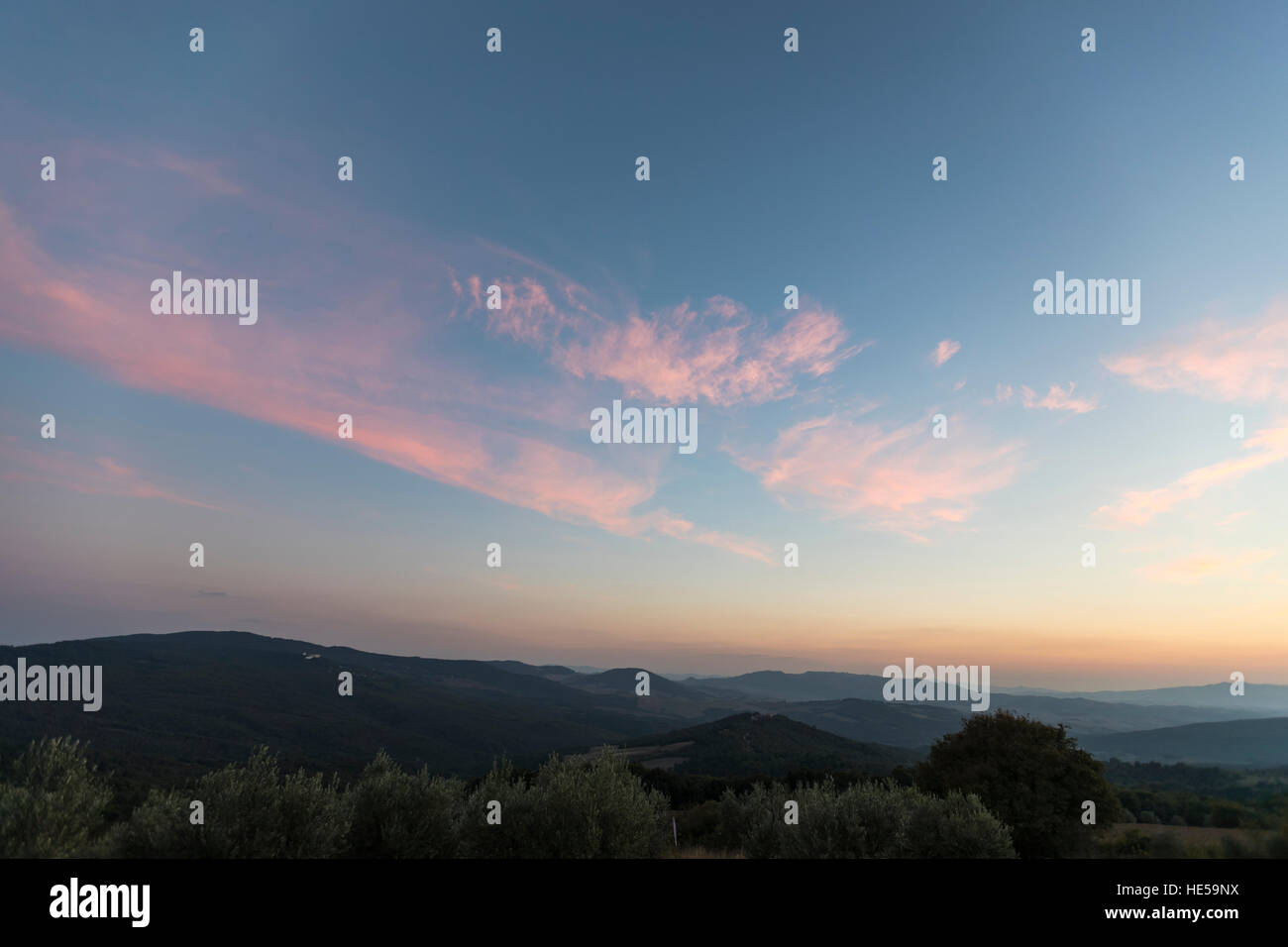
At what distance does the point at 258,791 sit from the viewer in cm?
→ 1686

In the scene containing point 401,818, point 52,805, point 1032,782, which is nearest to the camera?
point 52,805

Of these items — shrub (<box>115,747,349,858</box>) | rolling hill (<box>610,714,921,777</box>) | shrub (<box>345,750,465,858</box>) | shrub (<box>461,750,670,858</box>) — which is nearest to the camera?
shrub (<box>115,747,349,858</box>)

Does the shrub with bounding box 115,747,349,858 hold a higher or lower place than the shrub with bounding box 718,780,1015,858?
higher

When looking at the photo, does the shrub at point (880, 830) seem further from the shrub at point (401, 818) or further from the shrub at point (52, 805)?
the shrub at point (52, 805)

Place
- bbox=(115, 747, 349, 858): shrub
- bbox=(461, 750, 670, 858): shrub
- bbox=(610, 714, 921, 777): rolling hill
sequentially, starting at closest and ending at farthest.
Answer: bbox=(115, 747, 349, 858): shrub, bbox=(461, 750, 670, 858): shrub, bbox=(610, 714, 921, 777): rolling hill

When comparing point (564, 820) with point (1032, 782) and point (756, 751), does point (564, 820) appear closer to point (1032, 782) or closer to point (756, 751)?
point (1032, 782)

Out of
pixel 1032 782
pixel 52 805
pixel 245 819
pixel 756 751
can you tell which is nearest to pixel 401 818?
pixel 245 819

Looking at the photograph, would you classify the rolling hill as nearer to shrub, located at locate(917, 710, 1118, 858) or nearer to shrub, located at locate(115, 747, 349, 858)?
shrub, located at locate(917, 710, 1118, 858)

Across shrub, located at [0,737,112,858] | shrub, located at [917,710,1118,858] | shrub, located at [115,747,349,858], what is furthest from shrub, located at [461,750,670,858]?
shrub, located at [917,710,1118,858]
